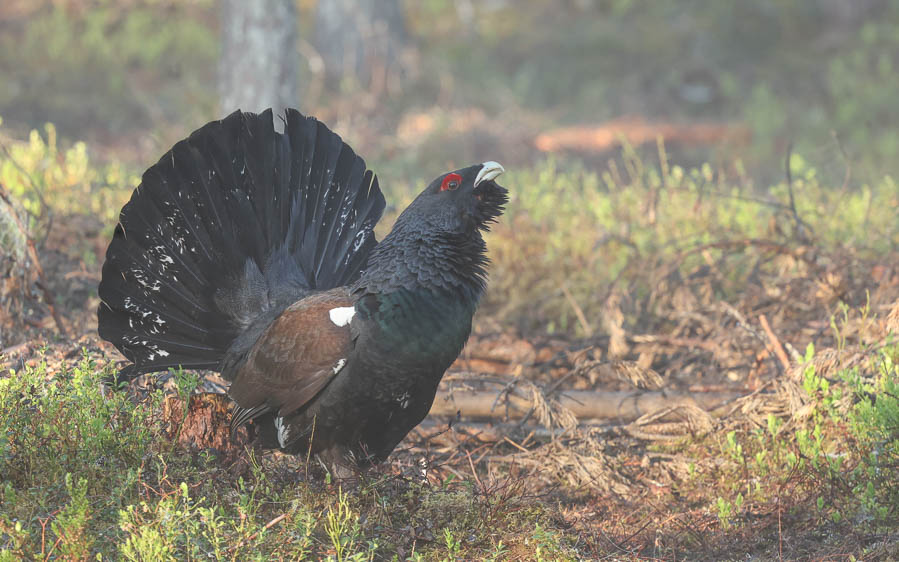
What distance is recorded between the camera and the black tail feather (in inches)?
167

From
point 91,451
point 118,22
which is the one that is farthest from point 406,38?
point 91,451

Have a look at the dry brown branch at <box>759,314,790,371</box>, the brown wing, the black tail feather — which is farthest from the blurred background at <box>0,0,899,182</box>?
the brown wing

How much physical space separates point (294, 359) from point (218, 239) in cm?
91

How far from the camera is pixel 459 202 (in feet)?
12.8

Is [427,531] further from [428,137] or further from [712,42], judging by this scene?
[712,42]

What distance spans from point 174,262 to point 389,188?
4614 mm

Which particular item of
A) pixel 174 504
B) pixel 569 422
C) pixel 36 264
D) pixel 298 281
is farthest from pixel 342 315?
pixel 36 264

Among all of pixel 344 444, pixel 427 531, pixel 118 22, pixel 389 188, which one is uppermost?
pixel 118 22

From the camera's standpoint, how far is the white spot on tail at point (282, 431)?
3.92 metres

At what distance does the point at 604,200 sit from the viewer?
7.00 meters

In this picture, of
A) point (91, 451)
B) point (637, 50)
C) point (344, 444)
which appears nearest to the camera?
point (91, 451)

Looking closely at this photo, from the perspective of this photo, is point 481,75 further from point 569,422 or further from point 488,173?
point 488,173

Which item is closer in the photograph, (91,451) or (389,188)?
(91,451)

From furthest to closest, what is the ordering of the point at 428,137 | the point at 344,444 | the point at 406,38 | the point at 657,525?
the point at 406,38, the point at 428,137, the point at 657,525, the point at 344,444
